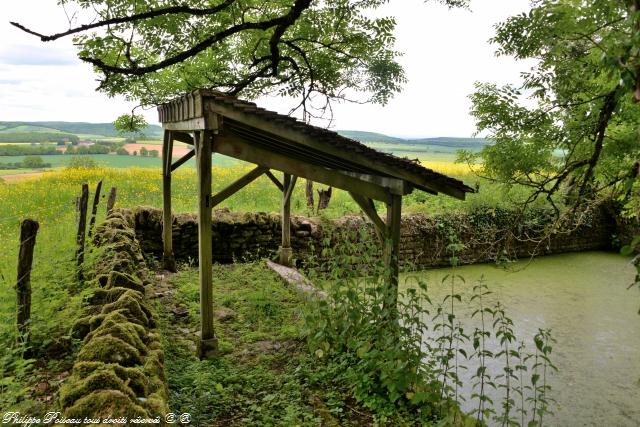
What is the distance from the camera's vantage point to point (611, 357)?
6.90m

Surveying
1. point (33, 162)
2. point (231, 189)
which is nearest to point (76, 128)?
point (33, 162)

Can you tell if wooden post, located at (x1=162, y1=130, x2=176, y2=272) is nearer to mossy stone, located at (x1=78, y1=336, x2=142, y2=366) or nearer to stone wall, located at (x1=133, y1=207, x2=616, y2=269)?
stone wall, located at (x1=133, y1=207, x2=616, y2=269)

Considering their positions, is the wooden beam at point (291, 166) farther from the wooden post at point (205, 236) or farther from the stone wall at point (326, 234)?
the stone wall at point (326, 234)

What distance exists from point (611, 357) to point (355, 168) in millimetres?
5171

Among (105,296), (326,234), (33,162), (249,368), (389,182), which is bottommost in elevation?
(249,368)

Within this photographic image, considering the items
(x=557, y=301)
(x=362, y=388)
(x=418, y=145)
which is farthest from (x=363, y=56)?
(x=418, y=145)

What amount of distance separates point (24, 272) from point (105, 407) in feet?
6.34

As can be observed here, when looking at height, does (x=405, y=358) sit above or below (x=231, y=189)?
below

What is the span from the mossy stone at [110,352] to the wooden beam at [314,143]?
101 inches

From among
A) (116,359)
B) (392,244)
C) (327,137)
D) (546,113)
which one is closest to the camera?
(116,359)

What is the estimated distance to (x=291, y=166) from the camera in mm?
5191

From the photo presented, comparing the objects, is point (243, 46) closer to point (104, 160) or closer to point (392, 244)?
point (392, 244)

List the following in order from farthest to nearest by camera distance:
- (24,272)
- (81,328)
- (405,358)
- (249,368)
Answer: (249,368) → (405,358) → (81,328) → (24,272)

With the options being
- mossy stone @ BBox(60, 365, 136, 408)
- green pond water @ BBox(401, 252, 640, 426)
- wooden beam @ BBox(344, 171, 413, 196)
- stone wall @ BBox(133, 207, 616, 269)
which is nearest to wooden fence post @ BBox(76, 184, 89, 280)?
mossy stone @ BBox(60, 365, 136, 408)
